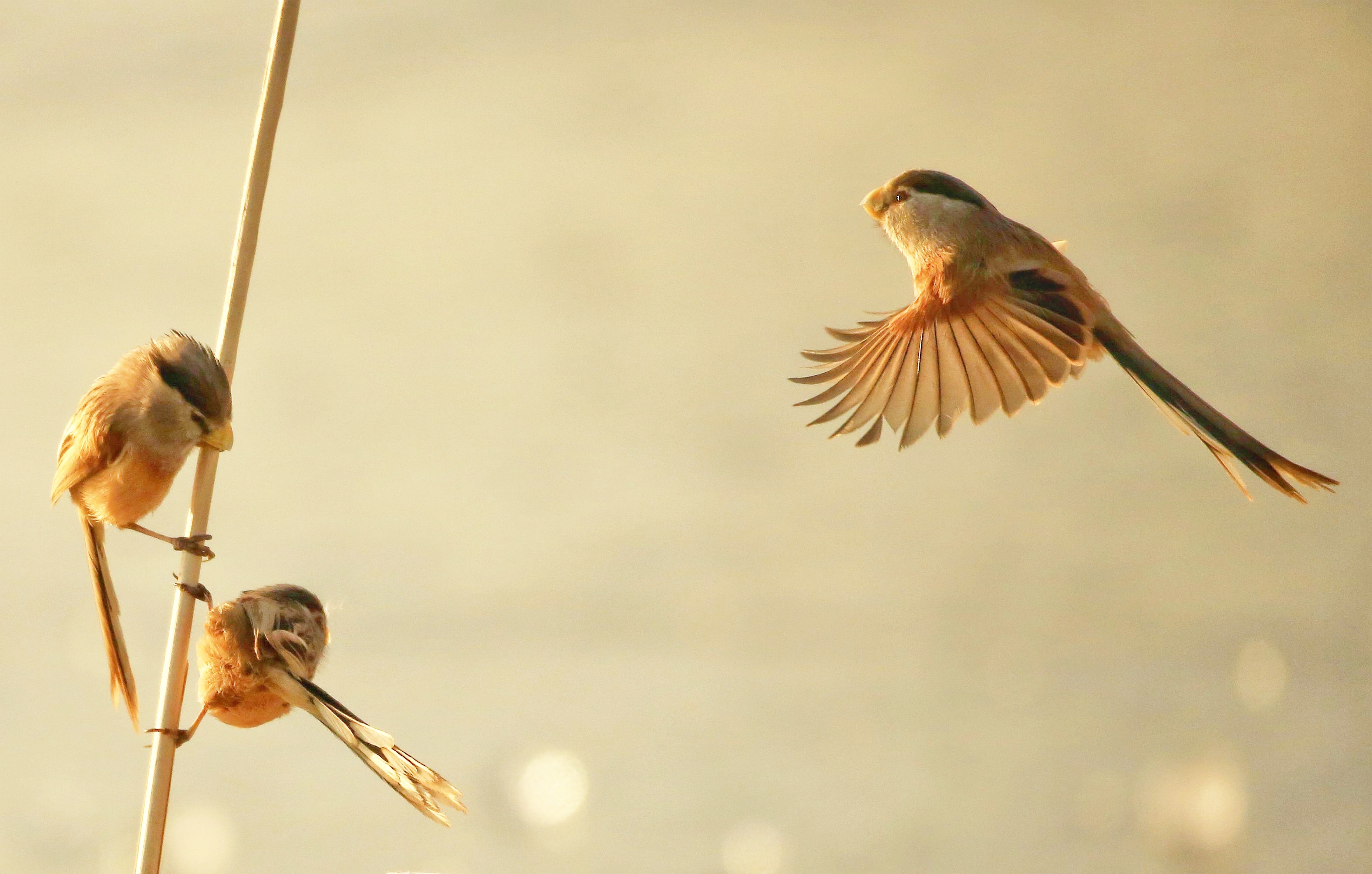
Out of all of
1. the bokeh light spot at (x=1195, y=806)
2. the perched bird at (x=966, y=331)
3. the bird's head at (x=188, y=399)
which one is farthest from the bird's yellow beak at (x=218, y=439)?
the bokeh light spot at (x=1195, y=806)

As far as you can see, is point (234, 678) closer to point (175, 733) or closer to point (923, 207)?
point (175, 733)

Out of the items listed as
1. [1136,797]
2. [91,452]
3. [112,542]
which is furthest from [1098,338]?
[112,542]

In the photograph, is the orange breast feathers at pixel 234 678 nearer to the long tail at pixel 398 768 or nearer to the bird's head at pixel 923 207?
the long tail at pixel 398 768

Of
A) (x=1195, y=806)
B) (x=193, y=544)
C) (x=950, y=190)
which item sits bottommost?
(x=193, y=544)

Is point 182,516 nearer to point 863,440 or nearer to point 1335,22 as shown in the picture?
point 863,440

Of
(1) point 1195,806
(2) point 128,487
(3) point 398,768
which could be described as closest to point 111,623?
(2) point 128,487
